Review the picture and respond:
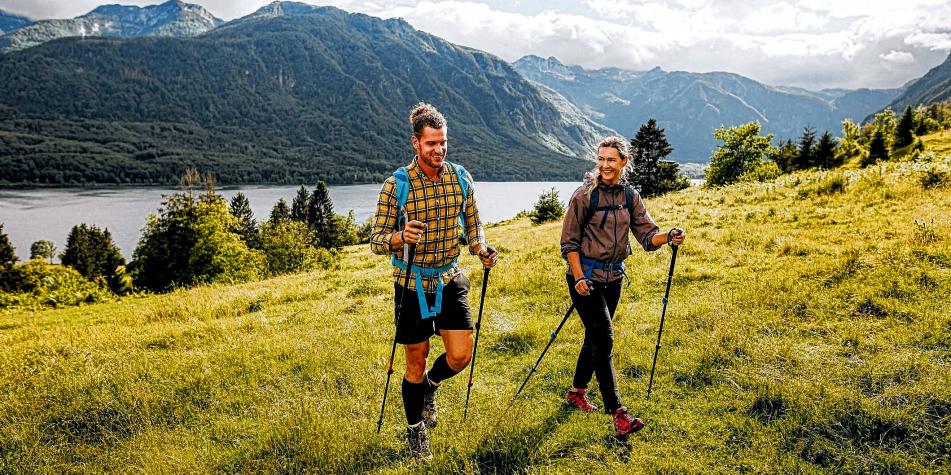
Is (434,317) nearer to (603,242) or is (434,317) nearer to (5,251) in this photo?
(603,242)

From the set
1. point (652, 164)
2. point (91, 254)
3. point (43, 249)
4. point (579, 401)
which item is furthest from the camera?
point (43, 249)

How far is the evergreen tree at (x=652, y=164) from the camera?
60812 millimetres

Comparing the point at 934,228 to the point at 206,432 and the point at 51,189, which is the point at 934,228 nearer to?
the point at 206,432

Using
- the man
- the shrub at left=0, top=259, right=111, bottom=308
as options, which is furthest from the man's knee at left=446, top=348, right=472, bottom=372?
the shrub at left=0, top=259, right=111, bottom=308

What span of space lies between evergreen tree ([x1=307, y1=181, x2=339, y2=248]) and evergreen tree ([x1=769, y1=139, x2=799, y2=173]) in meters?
70.0

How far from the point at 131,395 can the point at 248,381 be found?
4.54ft

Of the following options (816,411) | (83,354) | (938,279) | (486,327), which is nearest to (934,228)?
(938,279)

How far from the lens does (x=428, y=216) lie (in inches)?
176

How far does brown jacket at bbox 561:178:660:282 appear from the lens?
492cm

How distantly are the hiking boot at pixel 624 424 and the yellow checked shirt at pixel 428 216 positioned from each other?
88.8 inches

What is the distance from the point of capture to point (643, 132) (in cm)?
6062

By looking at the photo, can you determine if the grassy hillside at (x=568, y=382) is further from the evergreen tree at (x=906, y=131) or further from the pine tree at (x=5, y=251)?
the pine tree at (x=5, y=251)

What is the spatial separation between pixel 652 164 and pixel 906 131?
1027 inches

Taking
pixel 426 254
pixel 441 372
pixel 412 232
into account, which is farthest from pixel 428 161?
pixel 441 372
